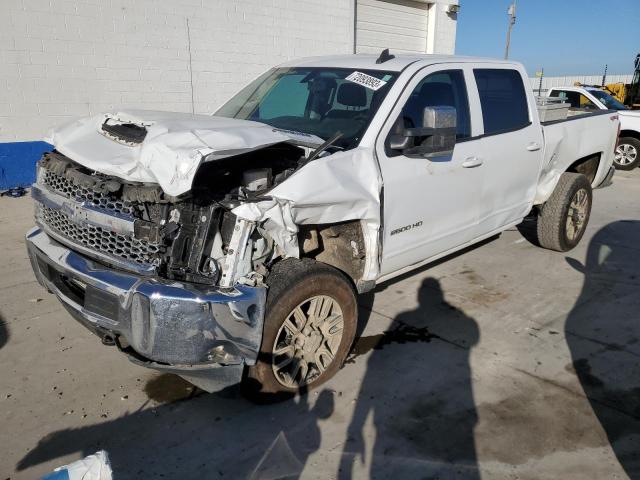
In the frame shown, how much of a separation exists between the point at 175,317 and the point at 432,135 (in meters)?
2.03

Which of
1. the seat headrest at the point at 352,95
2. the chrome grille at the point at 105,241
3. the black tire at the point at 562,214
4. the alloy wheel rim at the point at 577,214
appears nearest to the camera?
the chrome grille at the point at 105,241

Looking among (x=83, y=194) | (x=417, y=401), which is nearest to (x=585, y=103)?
(x=417, y=401)

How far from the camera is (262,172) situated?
295cm

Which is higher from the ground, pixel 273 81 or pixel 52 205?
pixel 273 81

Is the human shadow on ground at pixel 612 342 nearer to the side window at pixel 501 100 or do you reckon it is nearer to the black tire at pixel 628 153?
the side window at pixel 501 100

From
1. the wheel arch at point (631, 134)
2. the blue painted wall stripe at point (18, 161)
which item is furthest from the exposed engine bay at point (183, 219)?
the wheel arch at point (631, 134)

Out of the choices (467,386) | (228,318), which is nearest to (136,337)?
(228,318)

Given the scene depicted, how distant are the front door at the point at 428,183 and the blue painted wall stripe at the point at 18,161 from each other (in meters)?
6.17

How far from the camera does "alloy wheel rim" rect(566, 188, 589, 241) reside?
583 centimetres

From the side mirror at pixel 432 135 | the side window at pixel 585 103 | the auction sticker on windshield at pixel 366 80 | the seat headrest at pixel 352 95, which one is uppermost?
the auction sticker on windshield at pixel 366 80

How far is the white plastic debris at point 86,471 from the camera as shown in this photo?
5.52 feet

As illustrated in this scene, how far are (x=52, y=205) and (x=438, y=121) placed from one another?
2.45 m

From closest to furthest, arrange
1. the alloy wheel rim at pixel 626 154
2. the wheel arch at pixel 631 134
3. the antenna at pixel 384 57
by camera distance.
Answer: the antenna at pixel 384 57, the wheel arch at pixel 631 134, the alloy wheel rim at pixel 626 154

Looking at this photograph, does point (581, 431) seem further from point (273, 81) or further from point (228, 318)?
point (273, 81)
